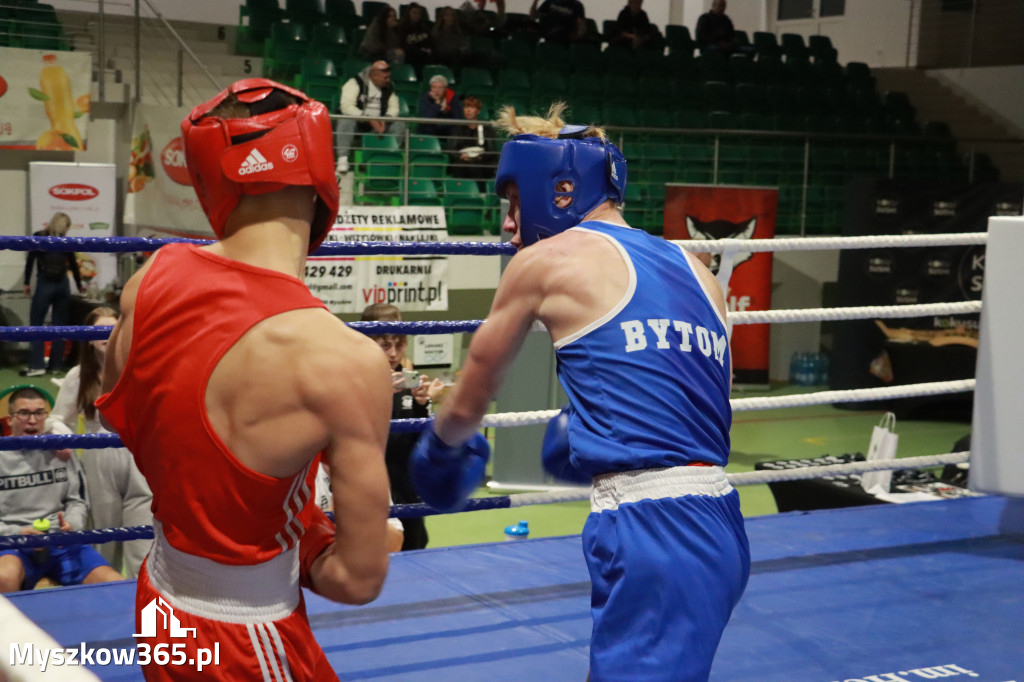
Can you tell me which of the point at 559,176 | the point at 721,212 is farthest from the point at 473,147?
the point at 559,176

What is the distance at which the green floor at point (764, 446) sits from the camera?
5695 millimetres

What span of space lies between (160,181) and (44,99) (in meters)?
1.20

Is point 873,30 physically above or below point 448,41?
above

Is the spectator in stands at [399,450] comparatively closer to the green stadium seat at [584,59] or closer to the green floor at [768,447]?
the green floor at [768,447]

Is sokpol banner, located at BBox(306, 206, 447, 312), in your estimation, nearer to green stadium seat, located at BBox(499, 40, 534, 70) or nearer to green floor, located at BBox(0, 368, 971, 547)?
green floor, located at BBox(0, 368, 971, 547)

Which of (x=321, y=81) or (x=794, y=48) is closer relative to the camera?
(x=321, y=81)

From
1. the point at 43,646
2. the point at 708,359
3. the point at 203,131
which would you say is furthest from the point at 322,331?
the point at 708,359

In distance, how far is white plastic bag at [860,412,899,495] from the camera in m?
4.57

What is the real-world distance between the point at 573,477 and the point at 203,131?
902 mm

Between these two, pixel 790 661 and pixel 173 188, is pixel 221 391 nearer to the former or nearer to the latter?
pixel 790 661

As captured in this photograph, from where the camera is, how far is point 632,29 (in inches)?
488

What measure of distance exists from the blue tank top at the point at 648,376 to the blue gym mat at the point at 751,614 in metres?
0.91

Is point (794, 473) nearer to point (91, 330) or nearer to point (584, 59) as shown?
point (91, 330)

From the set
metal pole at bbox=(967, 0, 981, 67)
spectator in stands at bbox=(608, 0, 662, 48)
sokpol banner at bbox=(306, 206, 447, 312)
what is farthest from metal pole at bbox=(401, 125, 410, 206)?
metal pole at bbox=(967, 0, 981, 67)
